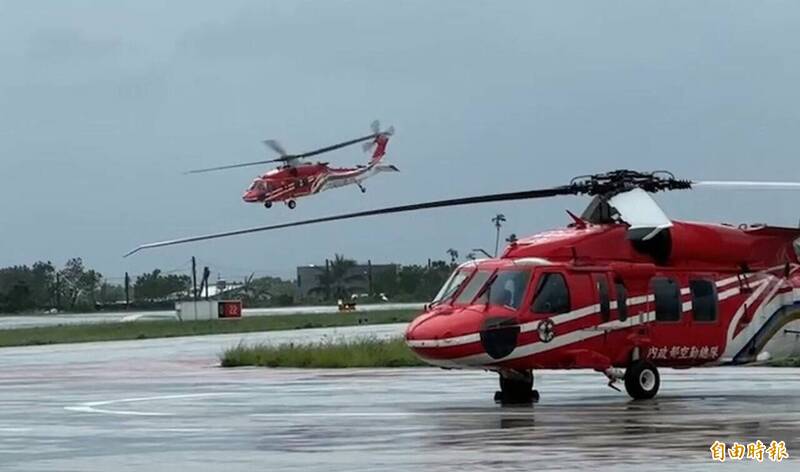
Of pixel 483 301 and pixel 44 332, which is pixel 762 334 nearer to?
pixel 483 301

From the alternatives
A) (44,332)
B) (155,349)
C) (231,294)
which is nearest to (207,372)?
(155,349)

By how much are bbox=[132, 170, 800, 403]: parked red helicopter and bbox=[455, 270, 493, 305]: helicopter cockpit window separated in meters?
0.02

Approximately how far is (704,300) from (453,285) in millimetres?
3635

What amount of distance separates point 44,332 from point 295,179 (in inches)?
651

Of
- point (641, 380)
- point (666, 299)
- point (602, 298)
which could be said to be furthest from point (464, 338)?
point (666, 299)

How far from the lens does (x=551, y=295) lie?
73.4ft

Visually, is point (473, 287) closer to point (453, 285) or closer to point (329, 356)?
point (453, 285)

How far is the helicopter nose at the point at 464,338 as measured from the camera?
21.6 meters

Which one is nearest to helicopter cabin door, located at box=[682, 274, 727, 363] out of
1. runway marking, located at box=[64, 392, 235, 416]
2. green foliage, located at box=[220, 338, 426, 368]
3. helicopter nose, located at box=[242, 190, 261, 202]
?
runway marking, located at box=[64, 392, 235, 416]

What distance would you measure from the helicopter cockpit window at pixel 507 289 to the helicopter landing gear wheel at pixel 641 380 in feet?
6.43

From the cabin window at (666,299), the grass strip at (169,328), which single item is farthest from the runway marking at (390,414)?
the grass strip at (169,328)

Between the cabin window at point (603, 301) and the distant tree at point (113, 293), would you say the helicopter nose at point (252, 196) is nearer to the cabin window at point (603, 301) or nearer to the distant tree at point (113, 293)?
the cabin window at point (603, 301)

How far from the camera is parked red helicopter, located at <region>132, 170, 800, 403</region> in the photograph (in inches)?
866

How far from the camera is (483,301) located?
2223cm
